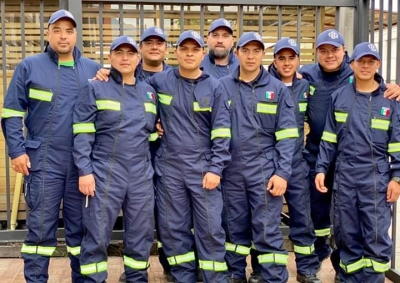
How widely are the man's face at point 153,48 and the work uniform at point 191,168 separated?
0.45 meters

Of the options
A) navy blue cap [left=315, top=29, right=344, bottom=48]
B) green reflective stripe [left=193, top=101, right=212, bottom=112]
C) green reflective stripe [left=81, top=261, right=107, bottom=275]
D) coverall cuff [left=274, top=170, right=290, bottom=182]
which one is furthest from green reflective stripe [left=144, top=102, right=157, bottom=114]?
navy blue cap [left=315, top=29, right=344, bottom=48]

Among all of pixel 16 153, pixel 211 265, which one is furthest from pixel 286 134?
pixel 16 153

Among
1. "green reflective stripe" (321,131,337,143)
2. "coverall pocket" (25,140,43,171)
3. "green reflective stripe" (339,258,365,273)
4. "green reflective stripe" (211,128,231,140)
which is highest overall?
"green reflective stripe" (211,128,231,140)

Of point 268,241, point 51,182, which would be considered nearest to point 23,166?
point 51,182

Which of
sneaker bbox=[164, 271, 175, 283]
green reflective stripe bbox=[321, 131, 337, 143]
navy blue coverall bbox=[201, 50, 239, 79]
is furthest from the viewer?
navy blue coverall bbox=[201, 50, 239, 79]

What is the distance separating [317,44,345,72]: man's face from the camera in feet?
13.9

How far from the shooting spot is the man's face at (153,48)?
4.24 m

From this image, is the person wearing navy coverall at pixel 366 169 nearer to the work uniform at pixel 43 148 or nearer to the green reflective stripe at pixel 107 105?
the green reflective stripe at pixel 107 105

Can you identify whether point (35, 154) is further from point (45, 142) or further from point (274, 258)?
point (274, 258)

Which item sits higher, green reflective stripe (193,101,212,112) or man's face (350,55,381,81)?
man's face (350,55,381,81)

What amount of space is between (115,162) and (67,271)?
1583 millimetres

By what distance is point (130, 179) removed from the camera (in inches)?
147

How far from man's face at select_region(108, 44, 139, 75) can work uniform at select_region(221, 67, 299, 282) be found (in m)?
0.78

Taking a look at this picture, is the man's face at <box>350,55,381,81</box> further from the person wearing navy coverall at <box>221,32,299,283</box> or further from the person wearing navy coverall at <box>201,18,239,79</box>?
the person wearing navy coverall at <box>201,18,239,79</box>
